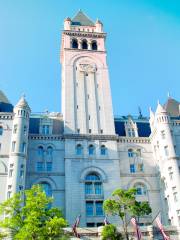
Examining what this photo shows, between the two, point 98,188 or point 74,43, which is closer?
point 98,188

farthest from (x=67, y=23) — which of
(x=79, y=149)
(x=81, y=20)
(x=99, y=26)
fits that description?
(x=79, y=149)

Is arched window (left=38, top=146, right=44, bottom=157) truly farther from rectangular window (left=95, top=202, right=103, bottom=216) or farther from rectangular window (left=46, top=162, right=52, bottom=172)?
rectangular window (left=95, top=202, right=103, bottom=216)

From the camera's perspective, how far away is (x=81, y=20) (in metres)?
86.4

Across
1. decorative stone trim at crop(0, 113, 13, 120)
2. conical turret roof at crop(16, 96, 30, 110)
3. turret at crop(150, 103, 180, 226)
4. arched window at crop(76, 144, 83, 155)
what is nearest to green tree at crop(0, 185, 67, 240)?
arched window at crop(76, 144, 83, 155)

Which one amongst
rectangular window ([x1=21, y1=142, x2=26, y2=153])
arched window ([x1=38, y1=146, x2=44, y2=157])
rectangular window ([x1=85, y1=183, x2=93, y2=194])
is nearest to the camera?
rectangular window ([x1=21, y1=142, x2=26, y2=153])

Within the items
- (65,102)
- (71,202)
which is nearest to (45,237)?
(71,202)

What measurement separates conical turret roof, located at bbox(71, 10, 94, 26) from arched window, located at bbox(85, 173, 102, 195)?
4447cm

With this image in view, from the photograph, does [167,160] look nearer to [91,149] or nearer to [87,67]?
[91,149]

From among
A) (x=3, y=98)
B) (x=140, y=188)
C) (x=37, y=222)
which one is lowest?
(x=37, y=222)

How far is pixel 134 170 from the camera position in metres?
62.7

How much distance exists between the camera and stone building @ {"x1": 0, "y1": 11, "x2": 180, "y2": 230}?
184 ft

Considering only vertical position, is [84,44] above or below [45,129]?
above

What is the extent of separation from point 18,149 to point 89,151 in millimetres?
14259

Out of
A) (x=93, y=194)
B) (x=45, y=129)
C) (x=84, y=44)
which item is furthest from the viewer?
(x=84, y=44)
